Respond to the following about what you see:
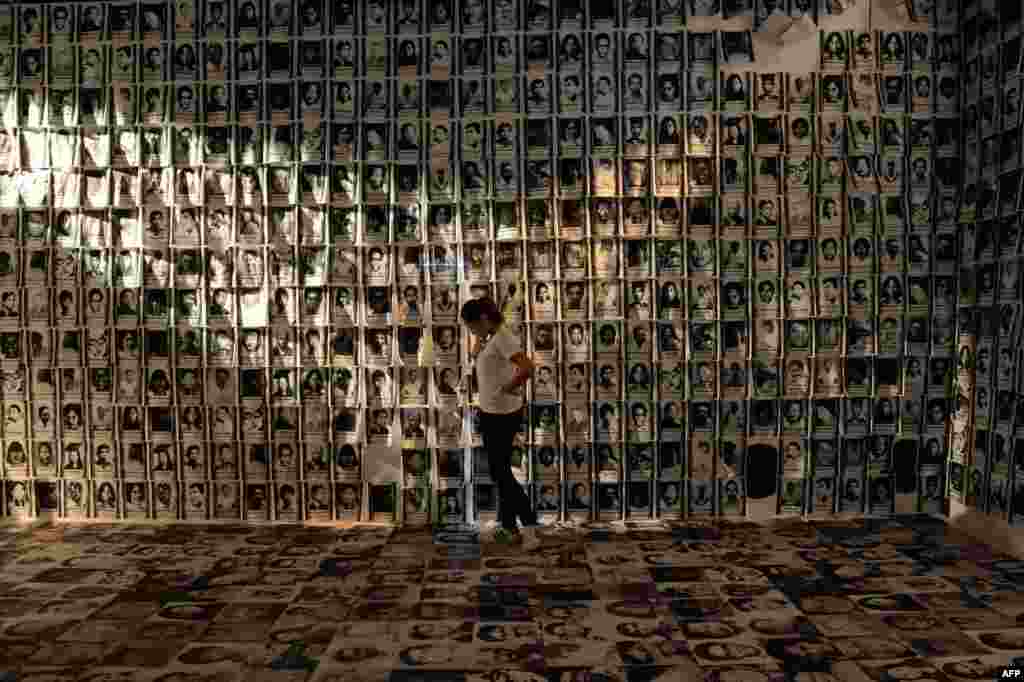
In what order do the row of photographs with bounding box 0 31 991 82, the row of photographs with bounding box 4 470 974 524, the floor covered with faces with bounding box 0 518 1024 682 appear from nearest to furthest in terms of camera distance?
the floor covered with faces with bounding box 0 518 1024 682, the row of photographs with bounding box 0 31 991 82, the row of photographs with bounding box 4 470 974 524

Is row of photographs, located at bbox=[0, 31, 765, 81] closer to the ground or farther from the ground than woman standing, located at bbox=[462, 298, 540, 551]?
farther from the ground

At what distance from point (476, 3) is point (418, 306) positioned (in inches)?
72.3

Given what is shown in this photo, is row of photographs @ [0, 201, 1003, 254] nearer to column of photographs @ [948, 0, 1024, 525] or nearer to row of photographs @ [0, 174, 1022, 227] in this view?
row of photographs @ [0, 174, 1022, 227]

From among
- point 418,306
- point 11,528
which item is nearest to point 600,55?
point 418,306

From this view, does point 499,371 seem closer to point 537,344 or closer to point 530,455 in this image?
point 537,344

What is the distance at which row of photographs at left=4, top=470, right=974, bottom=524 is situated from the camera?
15.8 ft

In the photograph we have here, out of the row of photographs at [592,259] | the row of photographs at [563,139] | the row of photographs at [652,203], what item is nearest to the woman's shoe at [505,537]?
the row of photographs at [592,259]

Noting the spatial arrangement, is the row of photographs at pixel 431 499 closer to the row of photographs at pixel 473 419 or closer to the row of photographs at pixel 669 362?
the row of photographs at pixel 473 419

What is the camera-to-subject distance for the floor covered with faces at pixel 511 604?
2.82 m

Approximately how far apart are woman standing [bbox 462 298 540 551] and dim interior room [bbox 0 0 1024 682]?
1.20 ft

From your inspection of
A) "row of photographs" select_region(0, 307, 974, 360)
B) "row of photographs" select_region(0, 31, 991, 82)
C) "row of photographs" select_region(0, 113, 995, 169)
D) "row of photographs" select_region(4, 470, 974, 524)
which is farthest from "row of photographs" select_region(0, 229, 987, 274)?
"row of photographs" select_region(4, 470, 974, 524)

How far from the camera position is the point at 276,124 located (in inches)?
189

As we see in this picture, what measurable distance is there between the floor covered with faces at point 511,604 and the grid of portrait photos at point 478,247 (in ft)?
1.47

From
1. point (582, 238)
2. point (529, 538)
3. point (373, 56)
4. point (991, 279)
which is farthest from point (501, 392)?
point (991, 279)
